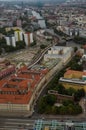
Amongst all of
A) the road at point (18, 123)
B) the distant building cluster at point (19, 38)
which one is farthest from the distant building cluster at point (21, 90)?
the distant building cluster at point (19, 38)

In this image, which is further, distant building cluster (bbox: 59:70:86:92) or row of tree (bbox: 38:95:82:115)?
distant building cluster (bbox: 59:70:86:92)

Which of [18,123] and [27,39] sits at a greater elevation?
[18,123]

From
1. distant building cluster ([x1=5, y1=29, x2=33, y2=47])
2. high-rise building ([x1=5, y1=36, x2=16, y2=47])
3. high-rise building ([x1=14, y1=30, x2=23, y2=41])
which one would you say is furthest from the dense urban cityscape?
high-rise building ([x1=14, y1=30, x2=23, y2=41])

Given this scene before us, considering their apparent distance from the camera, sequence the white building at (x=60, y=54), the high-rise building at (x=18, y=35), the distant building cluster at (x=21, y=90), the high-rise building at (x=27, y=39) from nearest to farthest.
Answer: the distant building cluster at (x=21, y=90)
the white building at (x=60, y=54)
the high-rise building at (x=27, y=39)
the high-rise building at (x=18, y=35)

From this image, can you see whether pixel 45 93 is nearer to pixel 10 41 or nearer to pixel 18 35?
pixel 10 41

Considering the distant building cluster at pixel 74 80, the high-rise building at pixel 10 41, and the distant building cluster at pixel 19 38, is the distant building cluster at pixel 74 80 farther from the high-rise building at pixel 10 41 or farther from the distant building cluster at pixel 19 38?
the distant building cluster at pixel 19 38

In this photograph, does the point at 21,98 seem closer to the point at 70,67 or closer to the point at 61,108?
the point at 61,108

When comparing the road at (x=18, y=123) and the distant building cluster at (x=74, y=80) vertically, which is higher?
the distant building cluster at (x=74, y=80)

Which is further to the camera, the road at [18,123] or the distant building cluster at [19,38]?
the distant building cluster at [19,38]

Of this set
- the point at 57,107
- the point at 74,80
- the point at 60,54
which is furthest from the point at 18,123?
the point at 60,54

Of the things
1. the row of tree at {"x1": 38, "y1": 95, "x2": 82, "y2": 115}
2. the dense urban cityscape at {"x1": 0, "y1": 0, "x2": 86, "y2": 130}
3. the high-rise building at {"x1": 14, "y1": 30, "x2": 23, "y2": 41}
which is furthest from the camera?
the high-rise building at {"x1": 14, "y1": 30, "x2": 23, "y2": 41}

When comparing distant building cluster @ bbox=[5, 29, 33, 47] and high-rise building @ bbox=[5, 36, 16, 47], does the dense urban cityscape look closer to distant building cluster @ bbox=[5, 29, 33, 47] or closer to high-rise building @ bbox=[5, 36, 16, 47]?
high-rise building @ bbox=[5, 36, 16, 47]
